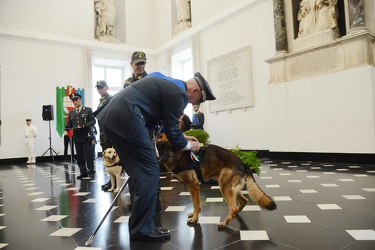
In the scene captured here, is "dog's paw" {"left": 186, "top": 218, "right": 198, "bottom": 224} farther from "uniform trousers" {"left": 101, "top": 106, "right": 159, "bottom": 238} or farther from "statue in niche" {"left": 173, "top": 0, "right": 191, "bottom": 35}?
"statue in niche" {"left": 173, "top": 0, "right": 191, "bottom": 35}

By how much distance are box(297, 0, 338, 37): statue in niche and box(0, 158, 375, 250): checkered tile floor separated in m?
4.26

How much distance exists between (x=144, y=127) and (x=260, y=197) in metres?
1.09

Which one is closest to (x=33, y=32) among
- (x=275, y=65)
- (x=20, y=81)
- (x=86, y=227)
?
(x=20, y=81)

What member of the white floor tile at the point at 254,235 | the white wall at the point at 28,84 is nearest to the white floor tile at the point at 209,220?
the white floor tile at the point at 254,235

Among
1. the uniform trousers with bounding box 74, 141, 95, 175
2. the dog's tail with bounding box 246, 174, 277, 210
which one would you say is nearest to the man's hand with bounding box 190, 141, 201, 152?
the dog's tail with bounding box 246, 174, 277, 210

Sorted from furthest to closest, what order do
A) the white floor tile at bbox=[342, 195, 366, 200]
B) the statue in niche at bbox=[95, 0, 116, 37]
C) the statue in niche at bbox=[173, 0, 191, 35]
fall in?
the statue in niche at bbox=[95, 0, 116, 37] → the statue in niche at bbox=[173, 0, 191, 35] → the white floor tile at bbox=[342, 195, 366, 200]

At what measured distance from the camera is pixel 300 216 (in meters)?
2.68

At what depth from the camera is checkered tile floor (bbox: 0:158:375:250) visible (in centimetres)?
212

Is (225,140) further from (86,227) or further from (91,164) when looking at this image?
(86,227)

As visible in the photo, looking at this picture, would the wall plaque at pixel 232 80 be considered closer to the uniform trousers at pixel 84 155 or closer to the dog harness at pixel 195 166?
A: the uniform trousers at pixel 84 155

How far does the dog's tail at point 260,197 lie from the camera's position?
2.19 metres

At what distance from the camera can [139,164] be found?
7.13ft

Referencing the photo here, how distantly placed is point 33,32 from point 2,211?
10.7 m

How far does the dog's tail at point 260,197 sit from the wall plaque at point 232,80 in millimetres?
7370
